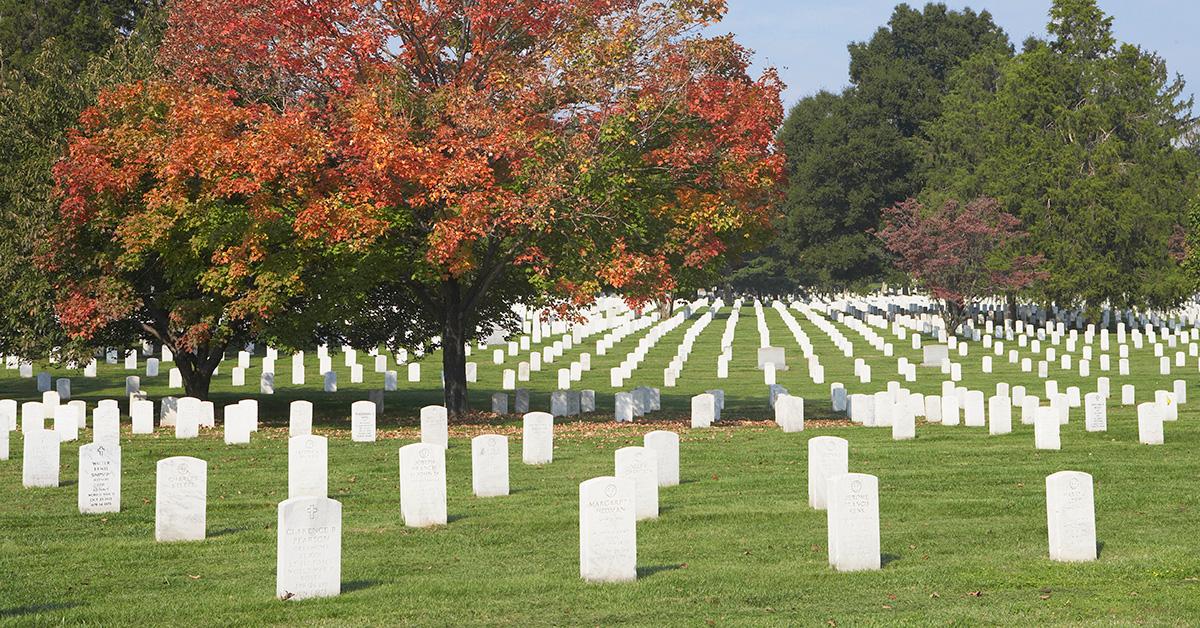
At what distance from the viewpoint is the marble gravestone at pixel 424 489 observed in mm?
15594

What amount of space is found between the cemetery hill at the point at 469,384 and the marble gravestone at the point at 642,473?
3 cm

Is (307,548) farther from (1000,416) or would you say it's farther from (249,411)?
(1000,416)

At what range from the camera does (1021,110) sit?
7650 centimetres

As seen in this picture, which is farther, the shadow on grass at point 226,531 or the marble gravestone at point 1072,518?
the shadow on grass at point 226,531

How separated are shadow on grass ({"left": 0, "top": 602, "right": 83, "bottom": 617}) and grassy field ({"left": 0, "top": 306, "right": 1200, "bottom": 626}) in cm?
2

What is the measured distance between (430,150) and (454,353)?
534 cm

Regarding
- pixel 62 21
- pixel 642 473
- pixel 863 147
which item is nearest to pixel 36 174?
pixel 642 473

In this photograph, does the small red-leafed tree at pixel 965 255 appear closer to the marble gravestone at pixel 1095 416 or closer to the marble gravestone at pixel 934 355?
the marble gravestone at pixel 934 355

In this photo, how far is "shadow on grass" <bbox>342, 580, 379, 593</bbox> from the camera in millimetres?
12188

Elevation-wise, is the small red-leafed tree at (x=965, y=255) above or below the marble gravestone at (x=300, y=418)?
above

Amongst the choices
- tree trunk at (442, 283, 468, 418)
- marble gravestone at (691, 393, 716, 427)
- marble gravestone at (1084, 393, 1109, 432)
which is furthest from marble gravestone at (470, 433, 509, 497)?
marble gravestone at (1084, 393, 1109, 432)

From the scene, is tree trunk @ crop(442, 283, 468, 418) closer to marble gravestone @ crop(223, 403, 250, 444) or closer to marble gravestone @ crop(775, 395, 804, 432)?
marble gravestone @ crop(223, 403, 250, 444)

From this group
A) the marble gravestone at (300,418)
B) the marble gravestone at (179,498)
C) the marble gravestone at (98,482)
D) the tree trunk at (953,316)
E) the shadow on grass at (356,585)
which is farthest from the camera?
the tree trunk at (953,316)

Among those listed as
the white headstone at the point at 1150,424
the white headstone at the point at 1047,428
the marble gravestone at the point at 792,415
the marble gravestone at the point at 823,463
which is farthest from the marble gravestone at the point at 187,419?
the white headstone at the point at 1150,424
